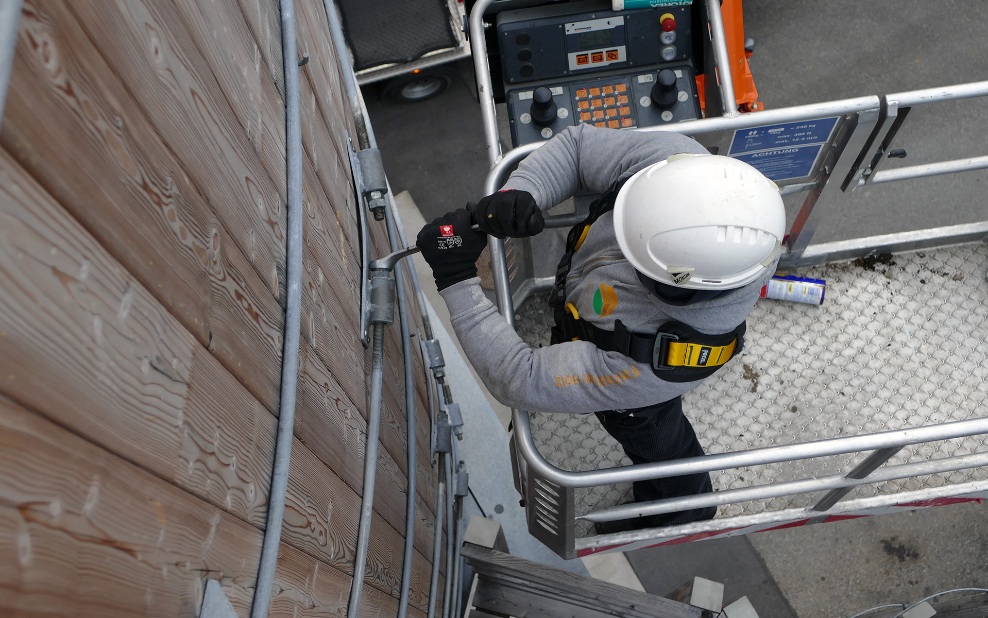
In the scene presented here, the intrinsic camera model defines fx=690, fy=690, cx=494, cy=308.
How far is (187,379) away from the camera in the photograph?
880 millimetres

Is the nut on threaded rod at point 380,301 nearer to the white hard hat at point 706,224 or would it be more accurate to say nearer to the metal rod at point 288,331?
the metal rod at point 288,331

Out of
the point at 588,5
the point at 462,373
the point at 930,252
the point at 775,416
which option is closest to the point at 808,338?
the point at 775,416

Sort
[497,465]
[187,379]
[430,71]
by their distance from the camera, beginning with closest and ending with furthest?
[187,379]
[497,465]
[430,71]

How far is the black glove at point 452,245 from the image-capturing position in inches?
75.9

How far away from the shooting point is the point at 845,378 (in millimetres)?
2611

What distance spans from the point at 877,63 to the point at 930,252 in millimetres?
2592

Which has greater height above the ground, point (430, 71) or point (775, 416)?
point (430, 71)

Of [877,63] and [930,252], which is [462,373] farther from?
[877,63]

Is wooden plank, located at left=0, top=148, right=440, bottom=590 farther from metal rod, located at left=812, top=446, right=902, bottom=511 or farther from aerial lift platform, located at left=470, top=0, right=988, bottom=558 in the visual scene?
metal rod, located at left=812, top=446, right=902, bottom=511

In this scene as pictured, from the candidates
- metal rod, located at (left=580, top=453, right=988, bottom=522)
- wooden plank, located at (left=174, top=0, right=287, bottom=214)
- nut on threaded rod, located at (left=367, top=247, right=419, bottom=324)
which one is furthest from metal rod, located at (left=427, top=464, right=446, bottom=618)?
wooden plank, located at (left=174, top=0, right=287, bottom=214)

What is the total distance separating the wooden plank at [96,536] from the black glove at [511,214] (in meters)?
1.09

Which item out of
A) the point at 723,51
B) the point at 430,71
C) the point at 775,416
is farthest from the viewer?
the point at 430,71

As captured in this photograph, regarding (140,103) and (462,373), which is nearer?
(140,103)

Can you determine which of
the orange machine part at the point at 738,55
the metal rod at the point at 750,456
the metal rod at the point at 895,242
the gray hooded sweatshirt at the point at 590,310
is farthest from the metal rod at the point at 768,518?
the orange machine part at the point at 738,55
